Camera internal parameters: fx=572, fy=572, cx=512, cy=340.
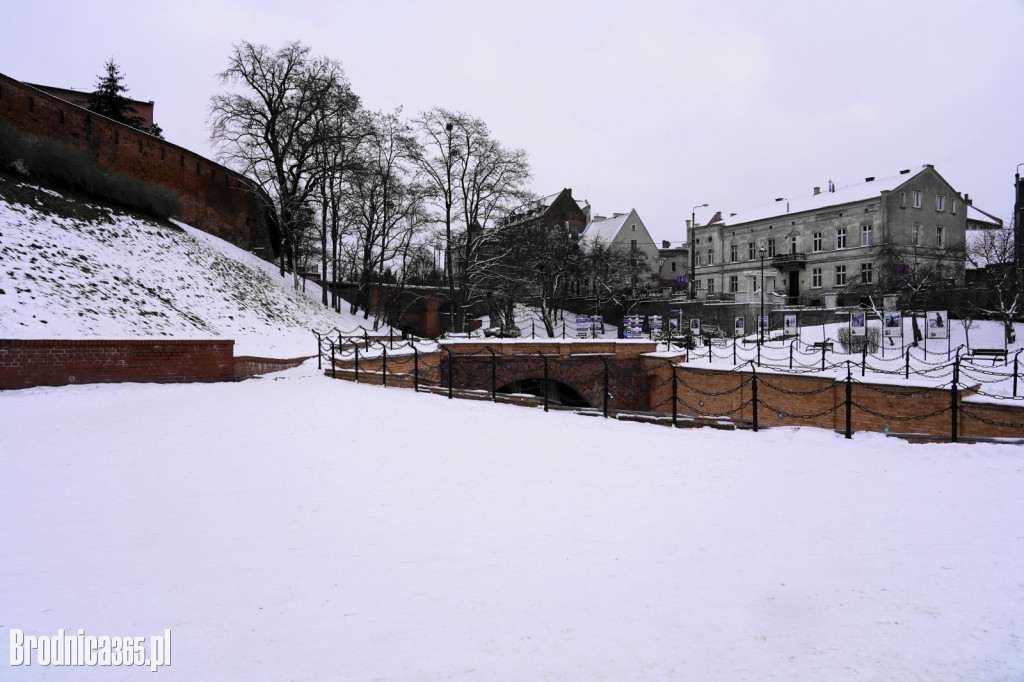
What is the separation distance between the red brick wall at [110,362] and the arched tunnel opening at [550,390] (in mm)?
8292

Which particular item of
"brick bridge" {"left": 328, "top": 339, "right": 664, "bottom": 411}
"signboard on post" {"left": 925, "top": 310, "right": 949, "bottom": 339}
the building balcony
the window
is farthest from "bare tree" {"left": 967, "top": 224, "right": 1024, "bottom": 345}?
"brick bridge" {"left": 328, "top": 339, "right": 664, "bottom": 411}

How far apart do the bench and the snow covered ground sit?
42.4 feet

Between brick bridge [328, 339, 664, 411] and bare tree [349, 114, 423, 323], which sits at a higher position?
bare tree [349, 114, 423, 323]

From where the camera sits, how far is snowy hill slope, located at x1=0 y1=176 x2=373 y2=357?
1511 centimetres

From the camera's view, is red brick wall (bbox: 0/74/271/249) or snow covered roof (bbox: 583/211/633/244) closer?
red brick wall (bbox: 0/74/271/249)

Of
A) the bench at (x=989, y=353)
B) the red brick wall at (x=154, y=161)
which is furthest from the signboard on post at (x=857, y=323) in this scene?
the red brick wall at (x=154, y=161)

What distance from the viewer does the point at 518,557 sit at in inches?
180

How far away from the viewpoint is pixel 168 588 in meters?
3.94

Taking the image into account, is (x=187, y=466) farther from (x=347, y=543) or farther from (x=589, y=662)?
(x=589, y=662)

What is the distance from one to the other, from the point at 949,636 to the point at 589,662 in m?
2.31

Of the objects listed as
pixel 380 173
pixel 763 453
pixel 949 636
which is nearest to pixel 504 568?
pixel 949 636

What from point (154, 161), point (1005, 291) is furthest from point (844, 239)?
point (154, 161)

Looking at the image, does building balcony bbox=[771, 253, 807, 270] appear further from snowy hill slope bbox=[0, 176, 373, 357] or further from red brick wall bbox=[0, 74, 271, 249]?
red brick wall bbox=[0, 74, 271, 249]

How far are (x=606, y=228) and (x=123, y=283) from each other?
4969cm
